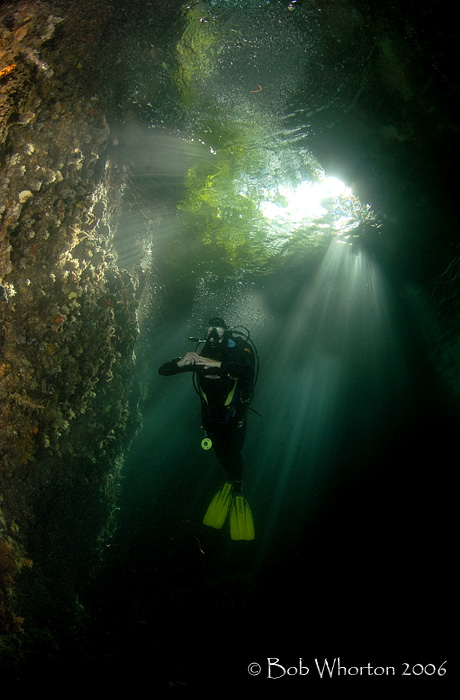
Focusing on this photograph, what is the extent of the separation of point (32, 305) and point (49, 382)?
0.74 m

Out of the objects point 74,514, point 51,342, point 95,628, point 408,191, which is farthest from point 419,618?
point 51,342

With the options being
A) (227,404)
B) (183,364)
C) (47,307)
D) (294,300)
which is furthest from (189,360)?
(294,300)

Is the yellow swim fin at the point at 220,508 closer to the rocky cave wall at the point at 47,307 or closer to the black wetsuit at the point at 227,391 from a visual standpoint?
the black wetsuit at the point at 227,391

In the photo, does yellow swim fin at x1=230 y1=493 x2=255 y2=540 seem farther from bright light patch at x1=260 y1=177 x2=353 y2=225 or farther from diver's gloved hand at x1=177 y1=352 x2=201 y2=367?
bright light patch at x1=260 y1=177 x2=353 y2=225

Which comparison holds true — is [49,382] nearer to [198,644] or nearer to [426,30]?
[426,30]

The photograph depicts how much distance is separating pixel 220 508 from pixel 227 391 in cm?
220

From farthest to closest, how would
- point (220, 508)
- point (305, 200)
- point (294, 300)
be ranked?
point (294, 300)
point (305, 200)
point (220, 508)

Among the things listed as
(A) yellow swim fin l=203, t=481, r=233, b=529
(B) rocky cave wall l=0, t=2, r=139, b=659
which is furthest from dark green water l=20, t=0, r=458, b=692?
(A) yellow swim fin l=203, t=481, r=233, b=529

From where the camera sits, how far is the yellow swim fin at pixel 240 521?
4.89m

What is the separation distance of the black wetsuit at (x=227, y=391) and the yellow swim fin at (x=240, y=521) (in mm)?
709

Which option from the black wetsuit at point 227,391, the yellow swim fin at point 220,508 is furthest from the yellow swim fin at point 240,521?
the black wetsuit at point 227,391

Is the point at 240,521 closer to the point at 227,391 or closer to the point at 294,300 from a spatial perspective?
the point at 227,391

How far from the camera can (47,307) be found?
8.66 feet

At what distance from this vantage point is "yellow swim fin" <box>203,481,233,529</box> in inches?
199
